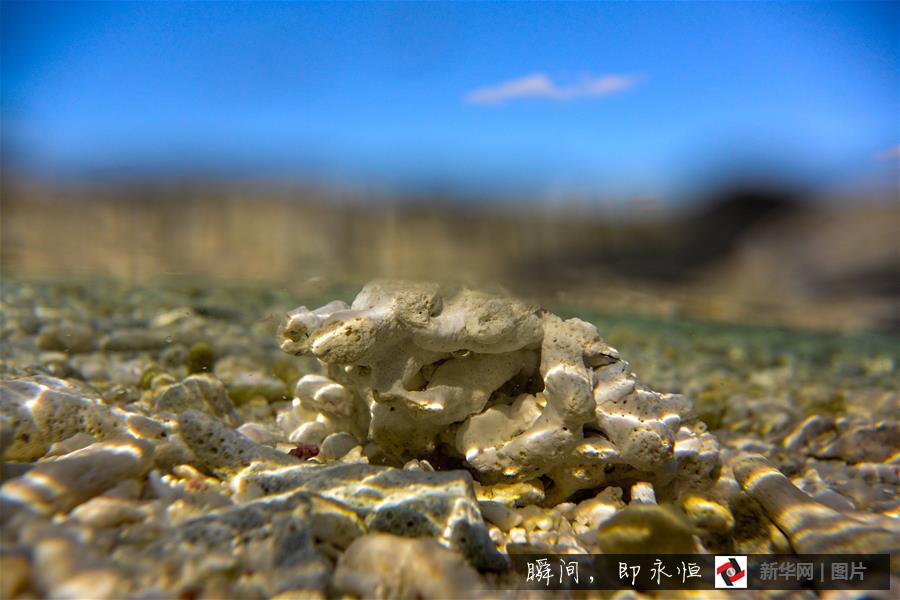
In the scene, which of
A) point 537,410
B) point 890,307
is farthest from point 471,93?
point 890,307

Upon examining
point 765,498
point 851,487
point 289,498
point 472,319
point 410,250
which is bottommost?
point 851,487

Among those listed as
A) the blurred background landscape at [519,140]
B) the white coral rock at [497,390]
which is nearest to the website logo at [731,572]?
the white coral rock at [497,390]

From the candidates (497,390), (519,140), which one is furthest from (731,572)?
(519,140)

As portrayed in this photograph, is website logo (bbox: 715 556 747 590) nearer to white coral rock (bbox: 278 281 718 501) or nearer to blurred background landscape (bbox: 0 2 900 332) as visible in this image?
white coral rock (bbox: 278 281 718 501)

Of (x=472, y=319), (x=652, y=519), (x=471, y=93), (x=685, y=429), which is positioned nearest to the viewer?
(x=652, y=519)

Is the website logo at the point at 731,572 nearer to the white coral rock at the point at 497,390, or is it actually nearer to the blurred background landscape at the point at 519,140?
the white coral rock at the point at 497,390

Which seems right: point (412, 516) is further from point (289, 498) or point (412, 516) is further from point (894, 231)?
point (894, 231)
